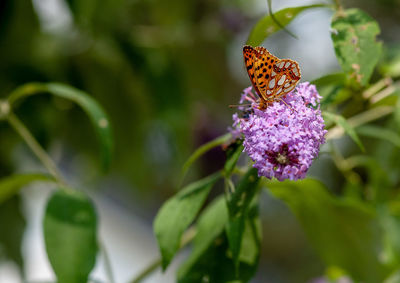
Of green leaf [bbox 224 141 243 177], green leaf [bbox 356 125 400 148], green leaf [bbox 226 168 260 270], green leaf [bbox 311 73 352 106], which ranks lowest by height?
green leaf [bbox 356 125 400 148]

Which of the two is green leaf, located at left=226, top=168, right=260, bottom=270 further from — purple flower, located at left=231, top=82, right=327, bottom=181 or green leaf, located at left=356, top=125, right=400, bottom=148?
green leaf, located at left=356, top=125, right=400, bottom=148

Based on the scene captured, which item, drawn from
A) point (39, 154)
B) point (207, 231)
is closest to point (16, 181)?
point (39, 154)

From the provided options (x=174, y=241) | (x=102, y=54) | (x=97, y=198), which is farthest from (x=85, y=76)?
(x=97, y=198)

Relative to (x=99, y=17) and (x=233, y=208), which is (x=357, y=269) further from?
(x=99, y=17)

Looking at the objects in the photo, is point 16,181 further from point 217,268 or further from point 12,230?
point 12,230

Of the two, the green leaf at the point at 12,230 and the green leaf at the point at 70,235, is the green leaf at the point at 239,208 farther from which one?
the green leaf at the point at 12,230

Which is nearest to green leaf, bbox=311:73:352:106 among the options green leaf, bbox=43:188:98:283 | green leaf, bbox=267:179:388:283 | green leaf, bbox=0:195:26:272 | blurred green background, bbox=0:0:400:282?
green leaf, bbox=267:179:388:283
